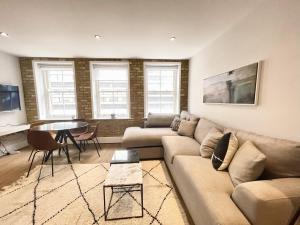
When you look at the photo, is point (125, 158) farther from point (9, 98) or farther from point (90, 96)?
point (9, 98)

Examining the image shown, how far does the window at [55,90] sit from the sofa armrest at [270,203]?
4452 millimetres

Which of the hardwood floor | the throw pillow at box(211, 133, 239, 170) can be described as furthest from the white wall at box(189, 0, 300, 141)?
the hardwood floor

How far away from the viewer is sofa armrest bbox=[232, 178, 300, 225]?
107 cm

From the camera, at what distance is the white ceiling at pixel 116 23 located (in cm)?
182

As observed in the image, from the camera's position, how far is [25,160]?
3344mm

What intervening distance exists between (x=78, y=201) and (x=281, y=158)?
225cm

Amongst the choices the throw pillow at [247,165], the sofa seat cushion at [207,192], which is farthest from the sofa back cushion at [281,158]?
the sofa seat cushion at [207,192]

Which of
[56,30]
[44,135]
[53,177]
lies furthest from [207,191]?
[56,30]

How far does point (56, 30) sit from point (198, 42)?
8.14 ft

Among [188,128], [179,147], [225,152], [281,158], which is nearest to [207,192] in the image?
[225,152]

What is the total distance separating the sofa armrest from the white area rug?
0.82m

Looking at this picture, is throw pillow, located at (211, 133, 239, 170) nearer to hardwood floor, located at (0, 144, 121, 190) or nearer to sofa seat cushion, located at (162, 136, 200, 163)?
sofa seat cushion, located at (162, 136, 200, 163)

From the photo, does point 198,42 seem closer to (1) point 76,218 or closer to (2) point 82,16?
(2) point 82,16

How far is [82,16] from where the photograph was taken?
6.79ft
